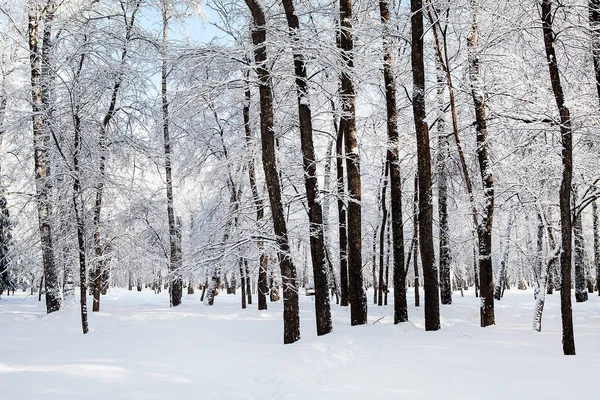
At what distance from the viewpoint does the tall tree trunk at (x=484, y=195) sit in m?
10.6

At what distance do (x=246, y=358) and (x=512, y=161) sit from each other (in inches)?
333

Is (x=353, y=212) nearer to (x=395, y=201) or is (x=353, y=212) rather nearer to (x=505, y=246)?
(x=395, y=201)

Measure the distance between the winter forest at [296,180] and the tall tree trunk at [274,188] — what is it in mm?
44

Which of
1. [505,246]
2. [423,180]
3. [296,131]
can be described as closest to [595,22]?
[423,180]

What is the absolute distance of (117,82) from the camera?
46.8 ft

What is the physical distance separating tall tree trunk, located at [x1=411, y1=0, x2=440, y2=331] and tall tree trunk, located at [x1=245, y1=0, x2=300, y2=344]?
3.53 m

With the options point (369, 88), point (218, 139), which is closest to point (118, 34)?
point (218, 139)

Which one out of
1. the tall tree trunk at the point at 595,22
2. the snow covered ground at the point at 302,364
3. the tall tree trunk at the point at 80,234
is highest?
the tall tree trunk at the point at 595,22

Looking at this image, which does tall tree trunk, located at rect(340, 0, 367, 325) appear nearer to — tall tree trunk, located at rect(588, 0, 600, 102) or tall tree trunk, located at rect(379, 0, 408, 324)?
tall tree trunk, located at rect(379, 0, 408, 324)

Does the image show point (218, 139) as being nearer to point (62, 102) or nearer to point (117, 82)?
point (117, 82)

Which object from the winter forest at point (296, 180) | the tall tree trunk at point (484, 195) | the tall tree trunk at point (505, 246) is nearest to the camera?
the winter forest at point (296, 180)

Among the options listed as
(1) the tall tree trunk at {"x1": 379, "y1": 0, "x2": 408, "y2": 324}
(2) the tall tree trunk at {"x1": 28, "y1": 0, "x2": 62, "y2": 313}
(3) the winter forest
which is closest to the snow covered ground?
(3) the winter forest

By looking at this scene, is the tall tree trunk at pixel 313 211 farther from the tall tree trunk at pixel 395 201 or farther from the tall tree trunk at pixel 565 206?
the tall tree trunk at pixel 565 206

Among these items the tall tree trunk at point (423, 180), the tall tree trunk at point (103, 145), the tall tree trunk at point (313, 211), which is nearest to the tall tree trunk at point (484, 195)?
the tall tree trunk at point (423, 180)
